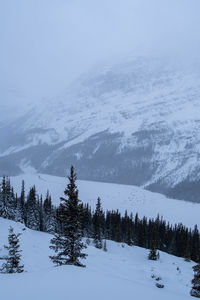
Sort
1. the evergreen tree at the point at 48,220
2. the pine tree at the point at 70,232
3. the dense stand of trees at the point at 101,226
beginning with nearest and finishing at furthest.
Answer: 1. the pine tree at the point at 70,232
2. the dense stand of trees at the point at 101,226
3. the evergreen tree at the point at 48,220

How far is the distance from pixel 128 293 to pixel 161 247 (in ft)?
262

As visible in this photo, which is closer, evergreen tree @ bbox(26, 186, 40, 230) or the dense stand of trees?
the dense stand of trees

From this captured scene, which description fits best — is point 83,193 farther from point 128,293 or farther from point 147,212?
point 128,293

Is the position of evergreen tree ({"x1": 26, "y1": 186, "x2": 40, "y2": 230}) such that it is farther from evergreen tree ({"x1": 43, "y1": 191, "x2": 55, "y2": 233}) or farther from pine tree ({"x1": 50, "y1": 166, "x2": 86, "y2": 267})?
pine tree ({"x1": 50, "y1": 166, "x2": 86, "y2": 267})

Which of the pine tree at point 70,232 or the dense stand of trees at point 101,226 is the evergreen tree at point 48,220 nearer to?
the dense stand of trees at point 101,226

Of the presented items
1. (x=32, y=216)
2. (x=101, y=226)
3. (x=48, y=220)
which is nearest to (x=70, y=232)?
(x=32, y=216)

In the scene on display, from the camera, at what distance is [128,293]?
1146cm

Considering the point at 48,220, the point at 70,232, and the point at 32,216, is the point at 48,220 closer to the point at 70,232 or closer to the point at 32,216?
the point at 32,216

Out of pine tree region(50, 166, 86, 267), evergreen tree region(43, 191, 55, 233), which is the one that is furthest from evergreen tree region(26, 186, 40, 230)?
pine tree region(50, 166, 86, 267)

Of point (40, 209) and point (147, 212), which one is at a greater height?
point (40, 209)

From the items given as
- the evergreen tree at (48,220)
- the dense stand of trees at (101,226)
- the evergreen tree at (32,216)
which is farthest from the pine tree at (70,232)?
the evergreen tree at (32,216)

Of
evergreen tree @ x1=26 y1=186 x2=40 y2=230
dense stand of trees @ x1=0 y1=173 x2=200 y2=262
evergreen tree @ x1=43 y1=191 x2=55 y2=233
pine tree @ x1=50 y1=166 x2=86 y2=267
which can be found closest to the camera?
pine tree @ x1=50 y1=166 x2=86 y2=267

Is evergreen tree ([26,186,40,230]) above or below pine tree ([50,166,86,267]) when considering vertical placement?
below

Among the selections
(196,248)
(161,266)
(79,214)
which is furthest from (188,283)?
(196,248)
